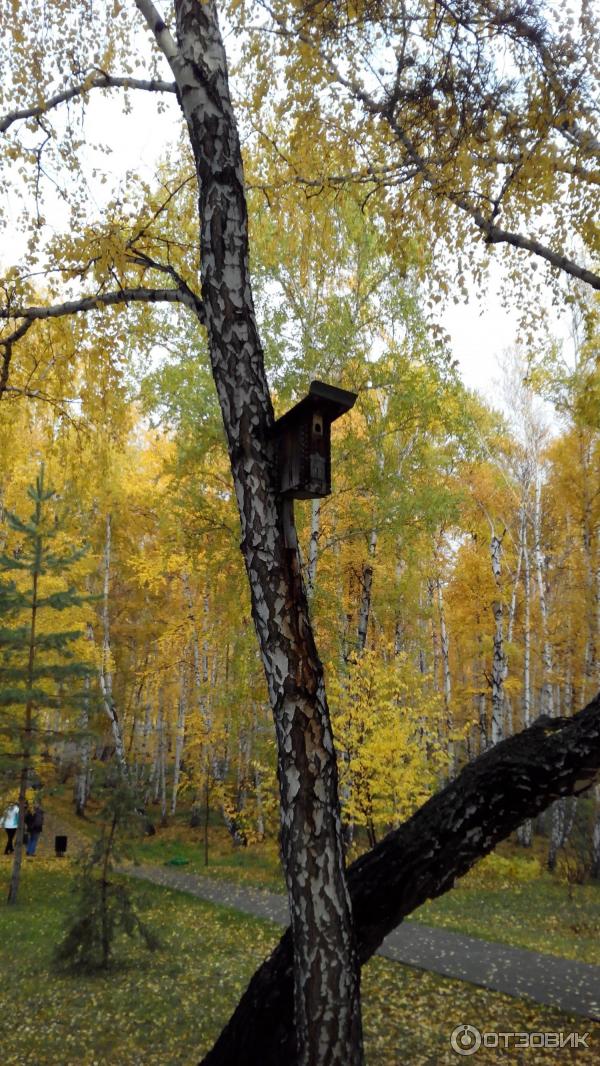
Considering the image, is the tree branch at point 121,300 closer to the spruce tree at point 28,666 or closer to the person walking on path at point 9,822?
the spruce tree at point 28,666

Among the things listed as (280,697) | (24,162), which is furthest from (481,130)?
(280,697)

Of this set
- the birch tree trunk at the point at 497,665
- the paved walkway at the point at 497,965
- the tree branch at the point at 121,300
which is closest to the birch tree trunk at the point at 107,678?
the paved walkway at the point at 497,965

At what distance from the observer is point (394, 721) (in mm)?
10383

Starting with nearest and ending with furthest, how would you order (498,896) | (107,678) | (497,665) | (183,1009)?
(183,1009), (498,896), (497,665), (107,678)

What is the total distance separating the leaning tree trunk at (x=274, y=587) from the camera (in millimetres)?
2576

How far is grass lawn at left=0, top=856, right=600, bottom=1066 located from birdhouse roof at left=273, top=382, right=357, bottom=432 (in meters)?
4.49

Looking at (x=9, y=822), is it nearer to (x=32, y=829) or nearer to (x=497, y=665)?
(x=32, y=829)

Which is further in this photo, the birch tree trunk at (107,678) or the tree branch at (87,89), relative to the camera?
the birch tree trunk at (107,678)

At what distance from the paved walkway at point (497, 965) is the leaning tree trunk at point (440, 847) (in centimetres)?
388

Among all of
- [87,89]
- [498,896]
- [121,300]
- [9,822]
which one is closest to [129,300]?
[121,300]

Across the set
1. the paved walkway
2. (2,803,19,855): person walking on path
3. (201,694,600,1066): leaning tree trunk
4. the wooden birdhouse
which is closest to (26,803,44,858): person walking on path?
(2,803,19,855): person walking on path

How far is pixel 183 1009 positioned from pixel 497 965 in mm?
3246

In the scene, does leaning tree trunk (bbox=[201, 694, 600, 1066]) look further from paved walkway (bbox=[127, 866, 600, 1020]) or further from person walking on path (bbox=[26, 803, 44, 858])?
person walking on path (bbox=[26, 803, 44, 858])

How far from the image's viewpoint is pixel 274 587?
9.14 ft
